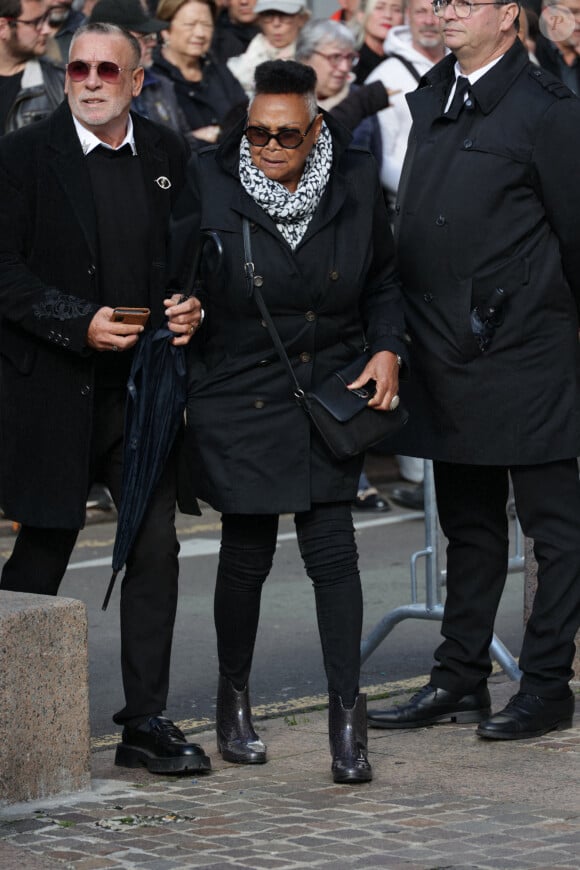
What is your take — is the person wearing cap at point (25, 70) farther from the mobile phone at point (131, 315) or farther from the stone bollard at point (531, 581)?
the mobile phone at point (131, 315)

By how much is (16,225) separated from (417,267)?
1211mm

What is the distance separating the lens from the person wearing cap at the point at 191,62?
1104cm

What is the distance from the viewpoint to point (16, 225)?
17.6 feet

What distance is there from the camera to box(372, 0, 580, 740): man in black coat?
5.65 meters

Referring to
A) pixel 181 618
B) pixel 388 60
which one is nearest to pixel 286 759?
pixel 181 618

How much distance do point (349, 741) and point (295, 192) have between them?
59.1 inches

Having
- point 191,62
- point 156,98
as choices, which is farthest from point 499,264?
point 191,62

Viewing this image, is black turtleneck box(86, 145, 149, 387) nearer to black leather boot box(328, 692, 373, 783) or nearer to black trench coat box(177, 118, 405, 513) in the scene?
black trench coat box(177, 118, 405, 513)

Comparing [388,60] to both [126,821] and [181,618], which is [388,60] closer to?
[181,618]

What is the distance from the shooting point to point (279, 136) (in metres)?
5.24

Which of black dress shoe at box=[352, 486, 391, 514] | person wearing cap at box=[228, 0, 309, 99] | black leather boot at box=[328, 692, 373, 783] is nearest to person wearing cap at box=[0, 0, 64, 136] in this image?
person wearing cap at box=[228, 0, 309, 99]

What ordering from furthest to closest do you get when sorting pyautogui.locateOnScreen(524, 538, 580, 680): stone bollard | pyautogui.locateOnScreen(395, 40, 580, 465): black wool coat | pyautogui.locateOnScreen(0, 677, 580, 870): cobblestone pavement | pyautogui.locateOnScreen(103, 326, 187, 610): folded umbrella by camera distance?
pyautogui.locateOnScreen(524, 538, 580, 680): stone bollard < pyautogui.locateOnScreen(395, 40, 580, 465): black wool coat < pyautogui.locateOnScreen(103, 326, 187, 610): folded umbrella < pyautogui.locateOnScreen(0, 677, 580, 870): cobblestone pavement

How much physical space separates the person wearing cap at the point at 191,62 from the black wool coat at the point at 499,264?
5.32 meters

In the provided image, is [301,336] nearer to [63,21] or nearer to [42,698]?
[42,698]
